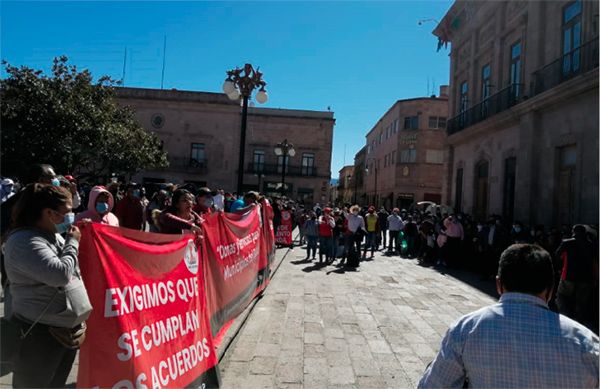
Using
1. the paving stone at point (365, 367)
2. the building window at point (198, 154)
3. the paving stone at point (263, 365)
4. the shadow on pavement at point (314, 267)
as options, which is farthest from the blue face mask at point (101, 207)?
the building window at point (198, 154)

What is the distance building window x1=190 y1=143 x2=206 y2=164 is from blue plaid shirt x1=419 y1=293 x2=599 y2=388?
138ft

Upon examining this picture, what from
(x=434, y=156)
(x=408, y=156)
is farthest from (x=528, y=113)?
(x=408, y=156)

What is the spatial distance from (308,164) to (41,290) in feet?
140

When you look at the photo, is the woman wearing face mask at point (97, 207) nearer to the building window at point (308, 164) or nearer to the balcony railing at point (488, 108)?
the balcony railing at point (488, 108)

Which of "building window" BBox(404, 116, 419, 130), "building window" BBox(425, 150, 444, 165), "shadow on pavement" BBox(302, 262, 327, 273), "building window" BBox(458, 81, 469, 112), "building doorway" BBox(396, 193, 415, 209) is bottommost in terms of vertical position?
"shadow on pavement" BBox(302, 262, 327, 273)

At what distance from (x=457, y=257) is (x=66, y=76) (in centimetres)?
1892

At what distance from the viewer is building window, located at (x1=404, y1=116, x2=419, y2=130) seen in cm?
4116

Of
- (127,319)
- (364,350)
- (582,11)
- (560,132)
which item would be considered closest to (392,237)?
(560,132)

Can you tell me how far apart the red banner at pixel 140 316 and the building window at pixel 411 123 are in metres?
40.0

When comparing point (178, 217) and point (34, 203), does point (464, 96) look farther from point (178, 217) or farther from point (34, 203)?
point (34, 203)

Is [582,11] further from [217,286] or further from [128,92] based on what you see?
[128,92]

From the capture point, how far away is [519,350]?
1.72 meters

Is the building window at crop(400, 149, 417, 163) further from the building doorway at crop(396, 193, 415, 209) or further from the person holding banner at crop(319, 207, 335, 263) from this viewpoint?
the person holding banner at crop(319, 207, 335, 263)

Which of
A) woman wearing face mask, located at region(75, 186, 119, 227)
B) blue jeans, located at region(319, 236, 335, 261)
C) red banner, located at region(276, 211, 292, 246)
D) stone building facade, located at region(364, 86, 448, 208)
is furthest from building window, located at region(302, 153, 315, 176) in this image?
woman wearing face mask, located at region(75, 186, 119, 227)
